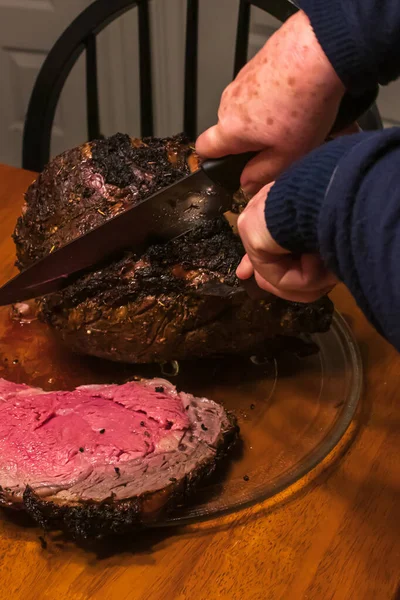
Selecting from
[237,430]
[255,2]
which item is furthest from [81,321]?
[255,2]

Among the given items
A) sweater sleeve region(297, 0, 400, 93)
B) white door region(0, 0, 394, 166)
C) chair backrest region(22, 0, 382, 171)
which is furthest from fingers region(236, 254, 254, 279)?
white door region(0, 0, 394, 166)

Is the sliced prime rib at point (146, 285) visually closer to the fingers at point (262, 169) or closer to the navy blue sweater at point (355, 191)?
the fingers at point (262, 169)

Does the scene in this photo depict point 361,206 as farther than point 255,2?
No

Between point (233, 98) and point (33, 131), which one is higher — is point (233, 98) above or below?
above

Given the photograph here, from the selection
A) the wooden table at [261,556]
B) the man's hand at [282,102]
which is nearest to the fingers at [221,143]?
the man's hand at [282,102]

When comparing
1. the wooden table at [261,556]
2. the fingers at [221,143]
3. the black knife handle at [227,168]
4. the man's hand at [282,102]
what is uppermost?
the man's hand at [282,102]

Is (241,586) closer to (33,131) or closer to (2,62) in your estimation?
(33,131)

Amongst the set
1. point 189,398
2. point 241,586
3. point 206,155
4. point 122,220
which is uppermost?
point 206,155
